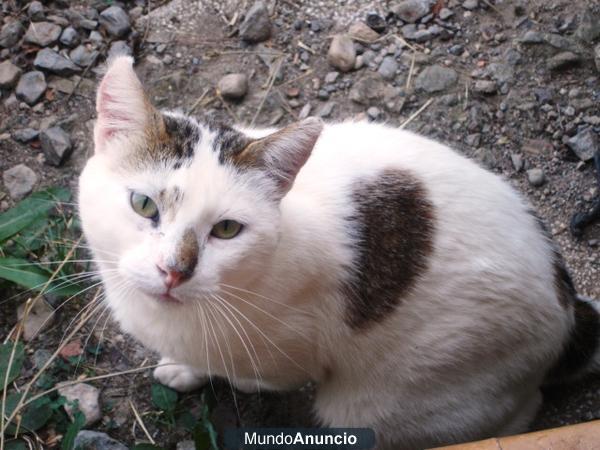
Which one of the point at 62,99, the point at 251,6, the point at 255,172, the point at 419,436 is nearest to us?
the point at 255,172

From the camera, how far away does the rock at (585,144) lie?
3.05 m

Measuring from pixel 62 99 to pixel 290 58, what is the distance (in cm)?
115

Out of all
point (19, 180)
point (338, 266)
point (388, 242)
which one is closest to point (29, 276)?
point (19, 180)

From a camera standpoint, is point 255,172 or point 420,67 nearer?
point 255,172

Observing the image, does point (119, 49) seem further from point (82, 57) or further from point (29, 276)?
point (29, 276)

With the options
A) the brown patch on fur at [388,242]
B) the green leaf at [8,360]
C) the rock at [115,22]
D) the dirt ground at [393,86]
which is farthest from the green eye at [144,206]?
the rock at [115,22]

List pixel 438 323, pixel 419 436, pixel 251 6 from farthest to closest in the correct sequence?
pixel 251 6
pixel 419 436
pixel 438 323

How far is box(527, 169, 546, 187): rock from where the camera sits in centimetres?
305

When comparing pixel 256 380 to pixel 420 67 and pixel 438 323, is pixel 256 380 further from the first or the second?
pixel 420 67

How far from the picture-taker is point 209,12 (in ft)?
11.3

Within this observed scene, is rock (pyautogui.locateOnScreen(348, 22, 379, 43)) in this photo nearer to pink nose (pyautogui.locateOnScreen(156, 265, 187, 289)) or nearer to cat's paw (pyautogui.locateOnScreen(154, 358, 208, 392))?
cat's paw (pyautogui.locateOnScreen(154, 358, 208, 392))

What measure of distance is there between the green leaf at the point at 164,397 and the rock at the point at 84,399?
A: 0.22 m

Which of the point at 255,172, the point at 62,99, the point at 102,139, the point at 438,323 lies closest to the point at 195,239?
the point at 255,172

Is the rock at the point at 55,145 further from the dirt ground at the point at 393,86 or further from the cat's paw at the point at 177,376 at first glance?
the cat's paw at the point at 177,376
